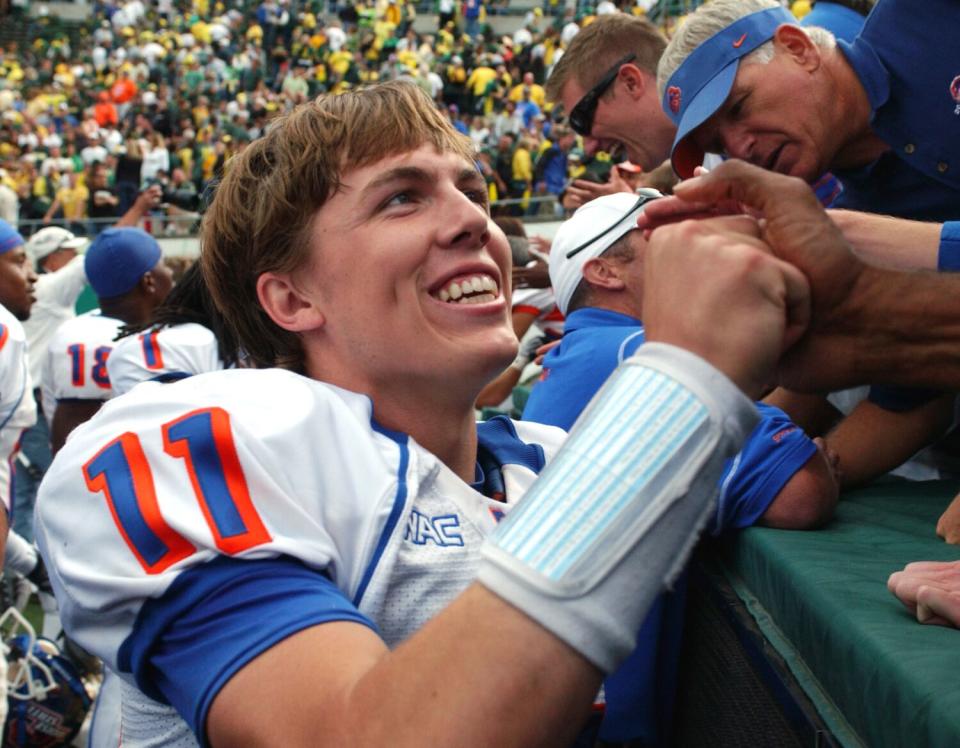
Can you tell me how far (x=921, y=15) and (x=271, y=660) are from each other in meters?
1.99

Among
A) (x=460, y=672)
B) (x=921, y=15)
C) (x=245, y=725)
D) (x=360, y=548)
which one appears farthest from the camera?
(x=921, y=15)

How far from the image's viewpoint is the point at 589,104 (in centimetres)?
430

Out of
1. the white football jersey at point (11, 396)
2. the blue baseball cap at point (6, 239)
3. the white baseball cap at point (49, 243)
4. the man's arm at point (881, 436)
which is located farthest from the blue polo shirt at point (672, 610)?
the white baseball cap at point (49, 243)

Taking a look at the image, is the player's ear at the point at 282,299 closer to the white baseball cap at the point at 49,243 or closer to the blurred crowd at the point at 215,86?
the white baseball cap at the point at 49,243

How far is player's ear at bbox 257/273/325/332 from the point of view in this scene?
1832mm

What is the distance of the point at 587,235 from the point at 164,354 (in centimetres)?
204

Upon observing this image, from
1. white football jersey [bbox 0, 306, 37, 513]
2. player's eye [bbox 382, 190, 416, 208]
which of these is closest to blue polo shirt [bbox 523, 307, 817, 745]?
player's eye [bbox 382, 190, 416, 208]

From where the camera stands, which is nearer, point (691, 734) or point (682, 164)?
point (691, 734)

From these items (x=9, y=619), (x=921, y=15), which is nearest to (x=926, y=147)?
(x=921, y=15)

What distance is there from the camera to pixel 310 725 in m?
1.11

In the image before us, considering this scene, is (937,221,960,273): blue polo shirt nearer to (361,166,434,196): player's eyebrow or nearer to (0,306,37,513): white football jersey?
(361,166,434,196): player's eyebrow

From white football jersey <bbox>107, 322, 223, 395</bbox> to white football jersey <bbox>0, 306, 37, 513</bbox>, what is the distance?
1.27 ft

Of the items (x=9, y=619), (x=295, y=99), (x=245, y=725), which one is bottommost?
(x=295, y=99)

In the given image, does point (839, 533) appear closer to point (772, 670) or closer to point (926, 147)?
point (772, 670)
